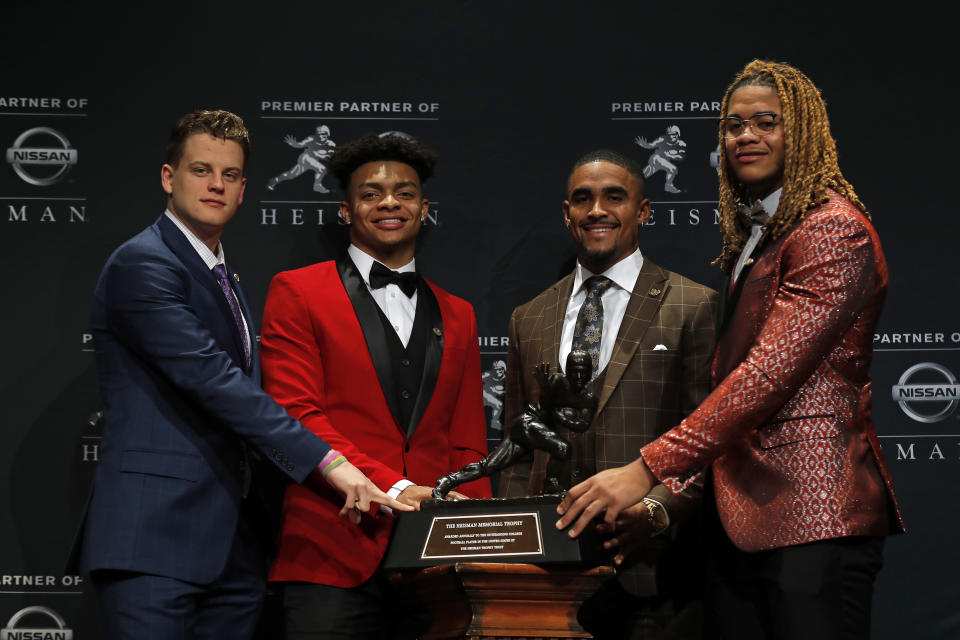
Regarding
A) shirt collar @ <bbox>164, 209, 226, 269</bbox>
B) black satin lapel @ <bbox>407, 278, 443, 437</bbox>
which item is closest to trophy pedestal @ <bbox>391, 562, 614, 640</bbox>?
black satin lapel @ <bbox>407, 278, 443, 437</bbox>

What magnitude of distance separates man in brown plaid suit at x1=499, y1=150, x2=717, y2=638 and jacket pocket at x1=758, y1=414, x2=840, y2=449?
516 millimetres

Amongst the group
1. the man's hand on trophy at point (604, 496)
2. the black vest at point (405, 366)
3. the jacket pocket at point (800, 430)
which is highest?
the black vest at point (405, 366)

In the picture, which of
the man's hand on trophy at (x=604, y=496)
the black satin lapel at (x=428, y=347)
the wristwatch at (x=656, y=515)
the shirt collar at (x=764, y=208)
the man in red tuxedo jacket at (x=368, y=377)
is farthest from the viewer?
the black satin lapel at (x=428, y=347)

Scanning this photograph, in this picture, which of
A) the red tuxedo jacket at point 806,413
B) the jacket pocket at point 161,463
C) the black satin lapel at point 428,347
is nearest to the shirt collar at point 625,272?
the black satin lapel at point 428,347

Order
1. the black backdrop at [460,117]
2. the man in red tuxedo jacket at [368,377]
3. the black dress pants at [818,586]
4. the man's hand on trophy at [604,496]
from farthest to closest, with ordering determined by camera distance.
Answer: the black backdrop at [460,117]
the man in red tuxedo jacket at [368,377]
the man's hand on trophy at [604,496]
the black dress pants at [818,586]

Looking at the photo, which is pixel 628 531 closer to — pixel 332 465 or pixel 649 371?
pixel 649 371

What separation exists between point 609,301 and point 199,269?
4.54 feet

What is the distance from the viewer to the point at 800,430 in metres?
2.47

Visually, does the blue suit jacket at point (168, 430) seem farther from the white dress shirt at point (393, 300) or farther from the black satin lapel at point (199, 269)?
the white dress shirt at point (393, 300)

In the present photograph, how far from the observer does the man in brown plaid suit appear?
3.15m

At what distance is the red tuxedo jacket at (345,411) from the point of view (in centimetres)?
306

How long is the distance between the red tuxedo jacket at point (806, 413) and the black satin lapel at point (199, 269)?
1.37m

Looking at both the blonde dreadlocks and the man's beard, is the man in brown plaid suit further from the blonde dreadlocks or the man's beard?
the blonde dreadlocks

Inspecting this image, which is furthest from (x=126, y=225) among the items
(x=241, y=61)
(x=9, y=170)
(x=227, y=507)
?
(x=227, y=507)
